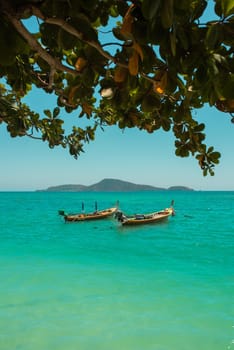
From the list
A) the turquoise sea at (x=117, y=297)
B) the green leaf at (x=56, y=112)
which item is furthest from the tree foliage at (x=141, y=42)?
the turquoise sea at (x=117, y=297)

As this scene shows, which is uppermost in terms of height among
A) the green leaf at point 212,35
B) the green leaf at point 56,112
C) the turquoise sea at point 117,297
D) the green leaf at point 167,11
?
the green leaf at point 56,112

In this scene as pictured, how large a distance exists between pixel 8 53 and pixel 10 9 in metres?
0.18

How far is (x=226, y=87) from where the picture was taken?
52.6 inches

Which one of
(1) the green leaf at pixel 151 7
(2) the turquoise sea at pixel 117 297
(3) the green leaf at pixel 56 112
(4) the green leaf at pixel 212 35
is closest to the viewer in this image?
(1) the green leaf at pixel 151 7

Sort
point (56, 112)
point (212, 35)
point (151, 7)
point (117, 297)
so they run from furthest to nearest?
point (117, 297), point (56, 112), point (212, 35), point (151, 7)

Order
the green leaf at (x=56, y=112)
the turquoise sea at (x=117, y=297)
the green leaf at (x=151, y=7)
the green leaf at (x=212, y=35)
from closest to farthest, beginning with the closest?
1. the green leaf at (x=151, y=7)
2. the green leaf at (x=212, y=35)
3. the green leaf at (x=56, y=112)
4. the turquoise sea at (x=117, y=297)

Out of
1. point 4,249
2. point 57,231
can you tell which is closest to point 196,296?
point 4,249

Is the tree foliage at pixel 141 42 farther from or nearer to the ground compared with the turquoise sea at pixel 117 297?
farther from the ground

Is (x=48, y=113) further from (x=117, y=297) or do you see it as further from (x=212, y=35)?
(x=117, y=297)

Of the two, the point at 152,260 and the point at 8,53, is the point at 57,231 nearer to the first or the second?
the point at 152,260

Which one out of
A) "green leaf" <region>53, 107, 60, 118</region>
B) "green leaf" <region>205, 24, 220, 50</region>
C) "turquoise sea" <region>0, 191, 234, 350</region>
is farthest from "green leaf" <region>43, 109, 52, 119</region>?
"turquoise sea" <region>0, 191, 234, 350</region>

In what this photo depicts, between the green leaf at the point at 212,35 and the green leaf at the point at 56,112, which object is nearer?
the green leaf at the point at 212,35

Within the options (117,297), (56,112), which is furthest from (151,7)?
(117,297)

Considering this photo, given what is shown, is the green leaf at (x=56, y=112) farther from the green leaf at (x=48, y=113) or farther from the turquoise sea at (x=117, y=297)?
the turquoise sea at (x=117, y=297)
